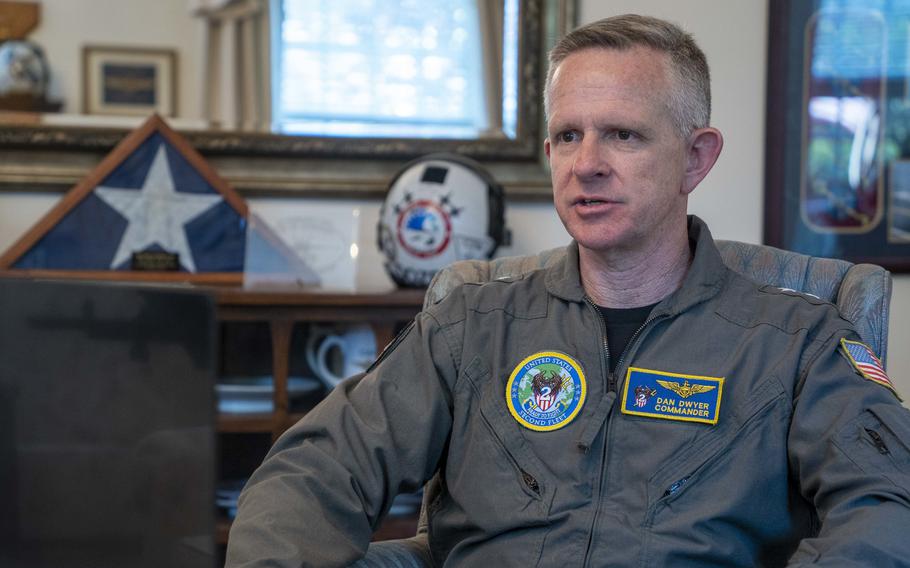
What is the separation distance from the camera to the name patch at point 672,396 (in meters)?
1.35

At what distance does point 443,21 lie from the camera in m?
2.51

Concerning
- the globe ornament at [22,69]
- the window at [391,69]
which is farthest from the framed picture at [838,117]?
the globe ornament at [22,69]

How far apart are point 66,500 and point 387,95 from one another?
1.93m

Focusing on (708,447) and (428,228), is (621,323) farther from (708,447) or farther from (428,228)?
(428,228)

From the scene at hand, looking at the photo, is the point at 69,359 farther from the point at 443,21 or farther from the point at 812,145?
the point at 812,145

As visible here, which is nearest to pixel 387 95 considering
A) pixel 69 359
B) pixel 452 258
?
pixel 452 258

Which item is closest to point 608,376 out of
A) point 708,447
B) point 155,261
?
point 708,447

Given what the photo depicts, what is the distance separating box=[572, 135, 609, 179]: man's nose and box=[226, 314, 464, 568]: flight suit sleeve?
30 cm

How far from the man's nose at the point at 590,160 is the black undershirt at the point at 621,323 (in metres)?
0.20

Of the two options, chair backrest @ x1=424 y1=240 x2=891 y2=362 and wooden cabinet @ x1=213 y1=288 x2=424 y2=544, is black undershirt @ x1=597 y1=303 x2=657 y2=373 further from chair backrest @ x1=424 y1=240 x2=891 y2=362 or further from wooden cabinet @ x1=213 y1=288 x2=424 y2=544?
wooden cabinet @ x1=213 y1=288 x2=424 y2=544

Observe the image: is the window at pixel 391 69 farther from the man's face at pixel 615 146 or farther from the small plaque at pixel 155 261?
the man's face at pixel 615 146

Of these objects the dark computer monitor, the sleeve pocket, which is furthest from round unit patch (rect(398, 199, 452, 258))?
the dark computer monitor

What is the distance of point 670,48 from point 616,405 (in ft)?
1.62

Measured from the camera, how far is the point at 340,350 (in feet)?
7.34
